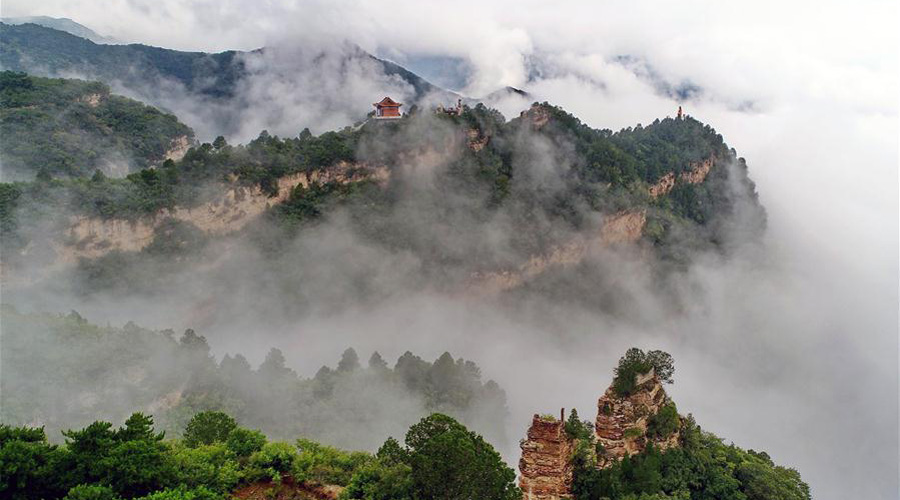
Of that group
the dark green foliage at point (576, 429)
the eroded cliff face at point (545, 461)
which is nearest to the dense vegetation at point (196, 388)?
the dark green foliage at point (576, 429)

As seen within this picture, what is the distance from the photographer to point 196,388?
45188mm

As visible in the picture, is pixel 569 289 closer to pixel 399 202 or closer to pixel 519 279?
pixel 519 279

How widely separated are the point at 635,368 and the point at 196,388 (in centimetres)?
3268

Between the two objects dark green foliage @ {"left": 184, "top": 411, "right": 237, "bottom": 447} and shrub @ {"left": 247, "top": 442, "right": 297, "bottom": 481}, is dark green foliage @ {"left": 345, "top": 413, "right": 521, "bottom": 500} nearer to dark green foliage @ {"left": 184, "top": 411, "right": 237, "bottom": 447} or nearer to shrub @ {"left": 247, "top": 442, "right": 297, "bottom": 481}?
shrub @ {"left": 247, "top": 442, "right": 297, "bottom": 481}

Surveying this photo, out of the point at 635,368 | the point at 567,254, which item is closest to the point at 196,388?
the point at 635,368

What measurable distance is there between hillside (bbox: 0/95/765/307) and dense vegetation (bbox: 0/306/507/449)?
1642 centimetres

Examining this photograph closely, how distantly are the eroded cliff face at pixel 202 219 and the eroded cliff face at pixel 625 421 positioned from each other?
5269 cm

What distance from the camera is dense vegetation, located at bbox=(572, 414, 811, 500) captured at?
25.8 m

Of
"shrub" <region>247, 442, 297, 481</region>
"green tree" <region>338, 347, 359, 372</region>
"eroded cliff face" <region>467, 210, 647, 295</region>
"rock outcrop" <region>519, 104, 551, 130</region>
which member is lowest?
"shrub" <region>247, 442, 297, 481</region>

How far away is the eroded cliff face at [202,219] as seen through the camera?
58.6m

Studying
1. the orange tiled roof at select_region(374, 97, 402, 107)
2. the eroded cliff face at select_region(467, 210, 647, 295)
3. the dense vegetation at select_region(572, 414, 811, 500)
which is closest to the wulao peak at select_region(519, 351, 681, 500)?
the dense vegetation at select_region(572, 414, 811, 500)

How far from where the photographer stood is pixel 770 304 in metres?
112

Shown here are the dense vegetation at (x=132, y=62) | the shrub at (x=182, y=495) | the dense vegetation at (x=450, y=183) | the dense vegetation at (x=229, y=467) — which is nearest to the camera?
the shrub at (x=182, y=495)

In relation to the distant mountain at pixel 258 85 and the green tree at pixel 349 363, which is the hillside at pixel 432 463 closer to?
the green tree at pixel 349 363
